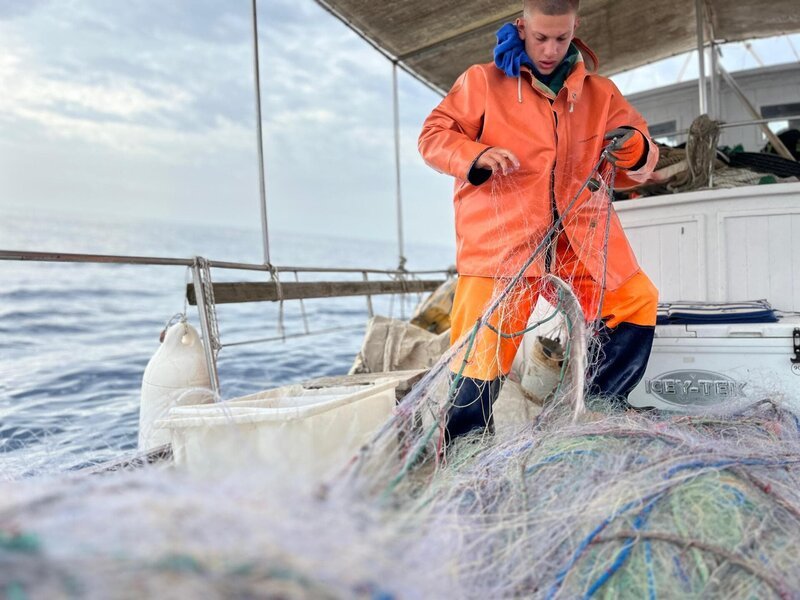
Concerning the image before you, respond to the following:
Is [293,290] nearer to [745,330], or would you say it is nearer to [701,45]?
[745,330]

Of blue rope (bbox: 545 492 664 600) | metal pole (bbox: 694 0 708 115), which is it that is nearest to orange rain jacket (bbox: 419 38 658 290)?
blue rope (bbox: 545 492 664 600)

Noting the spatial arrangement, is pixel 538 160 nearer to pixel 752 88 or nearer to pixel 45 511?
pixel 45 511

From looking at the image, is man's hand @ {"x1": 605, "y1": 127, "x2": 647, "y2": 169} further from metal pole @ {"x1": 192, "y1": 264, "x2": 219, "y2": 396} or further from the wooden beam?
the wooden beam

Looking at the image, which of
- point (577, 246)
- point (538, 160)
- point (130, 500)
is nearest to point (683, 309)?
point (577, 246)

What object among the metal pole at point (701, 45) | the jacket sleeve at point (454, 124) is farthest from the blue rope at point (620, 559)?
the metal pole at point (701, 45)

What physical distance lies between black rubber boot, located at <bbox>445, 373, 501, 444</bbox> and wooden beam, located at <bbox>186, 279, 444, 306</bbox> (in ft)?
4.95

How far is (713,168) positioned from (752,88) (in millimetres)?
2944

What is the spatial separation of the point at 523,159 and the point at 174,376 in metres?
1.73

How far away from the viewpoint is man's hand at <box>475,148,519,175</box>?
1.97 metres

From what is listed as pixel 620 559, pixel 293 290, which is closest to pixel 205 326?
pixel 293 290

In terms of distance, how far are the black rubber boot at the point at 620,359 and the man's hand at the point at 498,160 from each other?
745 mm

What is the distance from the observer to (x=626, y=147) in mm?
2199

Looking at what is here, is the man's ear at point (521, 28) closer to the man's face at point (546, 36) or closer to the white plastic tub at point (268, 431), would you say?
the man's face at point (546, 36)

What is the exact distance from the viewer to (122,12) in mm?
34844
